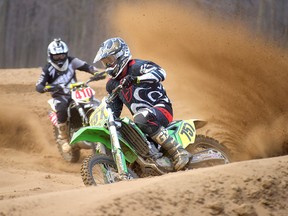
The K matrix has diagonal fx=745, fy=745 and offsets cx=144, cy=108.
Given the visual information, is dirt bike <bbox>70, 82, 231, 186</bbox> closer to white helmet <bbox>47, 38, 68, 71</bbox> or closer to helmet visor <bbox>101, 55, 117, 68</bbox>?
helmet visor <bbox>101, 55, 117, 68</bbox>

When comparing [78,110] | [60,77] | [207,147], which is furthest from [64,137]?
[207,147]

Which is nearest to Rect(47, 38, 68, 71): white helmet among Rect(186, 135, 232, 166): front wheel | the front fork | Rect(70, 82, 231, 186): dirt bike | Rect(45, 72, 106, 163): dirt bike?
Rect(45, 72, 106, 163): dirt bike

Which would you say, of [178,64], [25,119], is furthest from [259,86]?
[25,119]

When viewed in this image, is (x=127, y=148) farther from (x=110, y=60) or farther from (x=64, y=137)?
(x=64, y=137)

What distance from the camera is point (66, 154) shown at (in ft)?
36.0

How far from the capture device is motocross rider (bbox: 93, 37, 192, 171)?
24.6ft

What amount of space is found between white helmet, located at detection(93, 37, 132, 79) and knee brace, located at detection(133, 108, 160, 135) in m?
0.50

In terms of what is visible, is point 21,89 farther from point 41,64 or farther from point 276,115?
point 276,115

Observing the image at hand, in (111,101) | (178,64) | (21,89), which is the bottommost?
(21,89)

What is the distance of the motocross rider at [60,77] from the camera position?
10.8m

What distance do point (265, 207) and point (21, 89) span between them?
10614mm

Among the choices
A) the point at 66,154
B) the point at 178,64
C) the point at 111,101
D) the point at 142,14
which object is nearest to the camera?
the point at 111,101

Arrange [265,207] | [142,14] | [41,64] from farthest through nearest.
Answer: [41,64] → [142,14] → [265,207]

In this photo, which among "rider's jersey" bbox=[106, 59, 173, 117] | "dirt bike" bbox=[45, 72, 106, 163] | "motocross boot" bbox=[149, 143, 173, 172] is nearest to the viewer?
"motocross boot" bbox=[149, 143, 173, 172]
